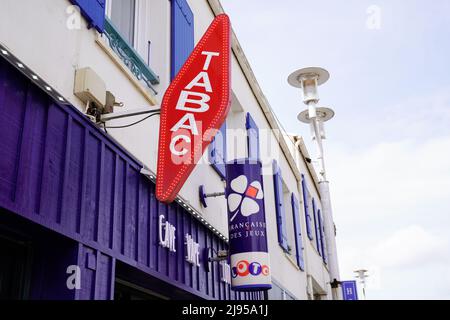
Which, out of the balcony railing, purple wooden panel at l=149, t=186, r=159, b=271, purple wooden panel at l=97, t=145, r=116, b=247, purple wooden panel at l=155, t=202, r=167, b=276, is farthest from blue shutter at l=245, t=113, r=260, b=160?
purple wooden panel at l=97, t=145, r=116, b=247

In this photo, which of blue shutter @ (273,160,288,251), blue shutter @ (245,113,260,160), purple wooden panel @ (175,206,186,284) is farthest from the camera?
blue shutter @ (273,160,288,251)

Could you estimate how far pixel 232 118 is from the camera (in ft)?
30.4

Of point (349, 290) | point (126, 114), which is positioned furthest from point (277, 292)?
point (349, 290)

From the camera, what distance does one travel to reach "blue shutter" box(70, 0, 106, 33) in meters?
4.24

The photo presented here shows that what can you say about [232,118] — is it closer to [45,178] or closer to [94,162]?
[94,162]

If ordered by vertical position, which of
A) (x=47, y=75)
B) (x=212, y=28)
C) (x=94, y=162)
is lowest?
(x=94, y=162)

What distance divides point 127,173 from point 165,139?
0.78 metres

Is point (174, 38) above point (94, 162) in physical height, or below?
above

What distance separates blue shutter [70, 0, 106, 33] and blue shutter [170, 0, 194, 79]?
59.0 inches

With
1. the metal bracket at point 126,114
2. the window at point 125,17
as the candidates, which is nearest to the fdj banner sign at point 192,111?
the metal bracket at point 126,114

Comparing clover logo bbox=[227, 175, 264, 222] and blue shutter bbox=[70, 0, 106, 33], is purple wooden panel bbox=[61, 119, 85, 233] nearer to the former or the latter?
blue shutter bbox=[70, 0, 106, 33]

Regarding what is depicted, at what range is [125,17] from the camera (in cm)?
578

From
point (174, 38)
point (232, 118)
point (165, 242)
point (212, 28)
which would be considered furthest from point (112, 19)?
point (232, 118)
